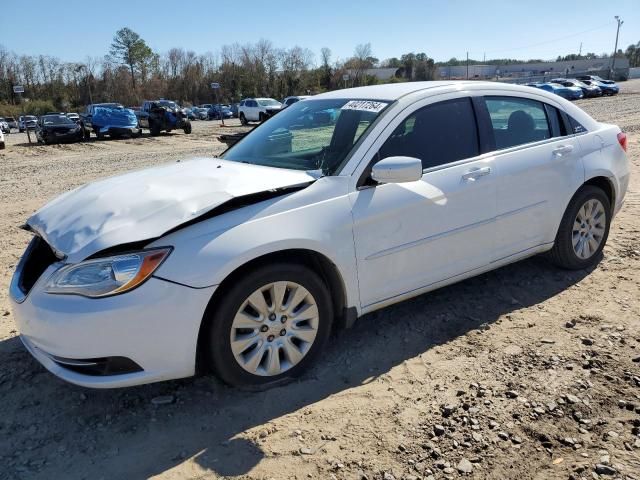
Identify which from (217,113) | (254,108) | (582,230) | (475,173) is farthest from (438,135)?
(217,113)

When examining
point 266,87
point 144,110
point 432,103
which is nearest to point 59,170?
point 432,103

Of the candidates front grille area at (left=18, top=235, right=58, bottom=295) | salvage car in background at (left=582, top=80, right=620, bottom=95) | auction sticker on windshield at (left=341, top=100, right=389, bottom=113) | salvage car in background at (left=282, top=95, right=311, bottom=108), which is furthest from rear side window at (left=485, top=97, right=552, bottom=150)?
salvage car in background at (left=582, top=80, right=620, bottom=95)

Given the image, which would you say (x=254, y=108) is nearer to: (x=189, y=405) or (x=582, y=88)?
(x=582, y=88)

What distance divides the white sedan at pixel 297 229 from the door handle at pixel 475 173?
13 millimetres

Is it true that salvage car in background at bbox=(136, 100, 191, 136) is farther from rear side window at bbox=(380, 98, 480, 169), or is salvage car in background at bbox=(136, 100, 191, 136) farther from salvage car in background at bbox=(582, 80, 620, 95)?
salvage car in background at bbox=(582, 80, 620, 95)

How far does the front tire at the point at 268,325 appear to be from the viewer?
279 cm

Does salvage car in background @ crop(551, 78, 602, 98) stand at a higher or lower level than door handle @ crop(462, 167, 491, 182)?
higher

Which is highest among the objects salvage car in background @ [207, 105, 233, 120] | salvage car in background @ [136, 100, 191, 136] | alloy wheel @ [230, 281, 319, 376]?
salvage car in background @ [207, 105, 233, 120]

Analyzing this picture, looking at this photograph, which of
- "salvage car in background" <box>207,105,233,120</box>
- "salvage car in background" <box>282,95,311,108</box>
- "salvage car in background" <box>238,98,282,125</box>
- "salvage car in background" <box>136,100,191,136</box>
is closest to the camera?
"salvage car in background" <box>282,95,311,108</box>

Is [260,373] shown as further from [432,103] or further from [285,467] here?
[432,103]

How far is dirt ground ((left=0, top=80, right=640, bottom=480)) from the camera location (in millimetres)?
2473

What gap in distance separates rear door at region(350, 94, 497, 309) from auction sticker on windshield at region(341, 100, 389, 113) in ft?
0.60

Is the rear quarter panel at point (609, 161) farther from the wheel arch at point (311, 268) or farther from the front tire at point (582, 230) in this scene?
the wheel arch at point (311, 268)

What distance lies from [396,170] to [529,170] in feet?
4.77
